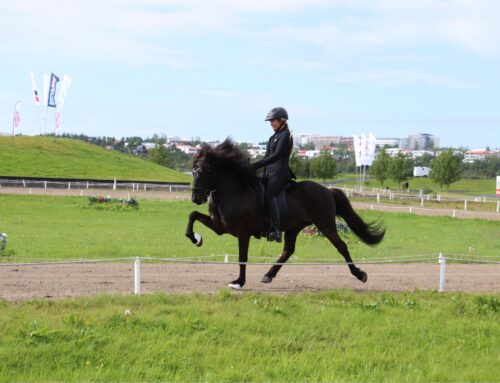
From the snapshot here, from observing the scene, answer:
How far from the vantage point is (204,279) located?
1245cm

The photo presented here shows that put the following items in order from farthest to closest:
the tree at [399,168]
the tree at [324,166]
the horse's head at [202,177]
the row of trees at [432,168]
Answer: the tree at [324,166], the tree at [399,168], the row of trees at [432,168], the horse's head at [202,177]

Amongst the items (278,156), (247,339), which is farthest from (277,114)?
(247,339)

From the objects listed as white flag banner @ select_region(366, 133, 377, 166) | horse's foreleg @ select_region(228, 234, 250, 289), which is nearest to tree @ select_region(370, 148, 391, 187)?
white flag banner @ select_region(366, 133, 377, 166)

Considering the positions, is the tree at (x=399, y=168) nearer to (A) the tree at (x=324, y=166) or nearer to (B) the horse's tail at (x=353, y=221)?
(A) the tree at (x=324, y=166)

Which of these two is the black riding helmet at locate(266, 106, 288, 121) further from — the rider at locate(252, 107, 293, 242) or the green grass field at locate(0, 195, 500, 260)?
the green grass field at locate(0, 195, 500, 260)

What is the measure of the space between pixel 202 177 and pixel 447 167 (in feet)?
250

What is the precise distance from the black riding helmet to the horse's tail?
2.10m

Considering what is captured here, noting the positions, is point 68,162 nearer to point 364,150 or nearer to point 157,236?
point 364,150

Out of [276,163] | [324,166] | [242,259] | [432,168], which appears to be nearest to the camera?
[242,259]

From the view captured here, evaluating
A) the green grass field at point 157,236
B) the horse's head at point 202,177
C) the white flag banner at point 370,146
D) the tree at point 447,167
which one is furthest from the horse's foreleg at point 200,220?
the tree at point 447,167

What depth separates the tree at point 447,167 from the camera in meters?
82.0

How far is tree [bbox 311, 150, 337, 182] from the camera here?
93625mm

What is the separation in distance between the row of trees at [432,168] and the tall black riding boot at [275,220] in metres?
75.1

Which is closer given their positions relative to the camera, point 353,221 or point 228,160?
point 228,160
